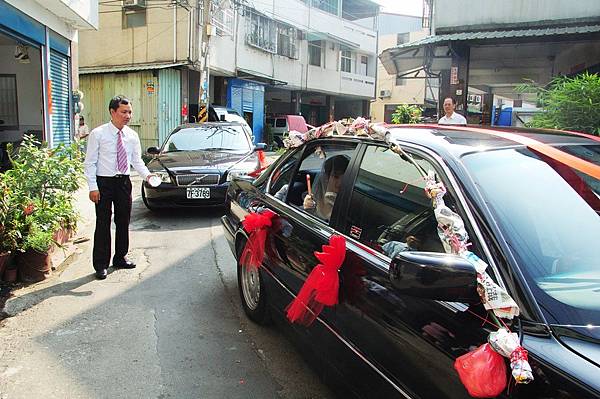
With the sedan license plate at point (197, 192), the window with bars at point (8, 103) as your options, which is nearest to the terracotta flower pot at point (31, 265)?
the sedan license plate at point (197, 192)

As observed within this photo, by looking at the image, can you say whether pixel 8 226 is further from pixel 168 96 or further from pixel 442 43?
pixel 168 96

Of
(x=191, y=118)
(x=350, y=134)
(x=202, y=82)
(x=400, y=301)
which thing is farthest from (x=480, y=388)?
(x=191, y=118)

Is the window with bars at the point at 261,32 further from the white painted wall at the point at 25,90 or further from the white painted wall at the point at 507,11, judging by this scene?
the white painted wall at the point at 507,11

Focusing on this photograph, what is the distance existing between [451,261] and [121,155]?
394cm

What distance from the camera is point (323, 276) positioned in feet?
7.86

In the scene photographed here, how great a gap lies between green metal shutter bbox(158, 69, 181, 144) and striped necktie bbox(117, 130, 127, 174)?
14635 millimetres

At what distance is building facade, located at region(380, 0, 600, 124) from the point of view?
10.2 metres

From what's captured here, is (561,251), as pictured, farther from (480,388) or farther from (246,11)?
(246,11)

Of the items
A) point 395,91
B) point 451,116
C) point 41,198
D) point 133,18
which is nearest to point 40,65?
point 41,198

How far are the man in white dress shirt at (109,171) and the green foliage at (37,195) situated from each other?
50 cm

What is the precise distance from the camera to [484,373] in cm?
149

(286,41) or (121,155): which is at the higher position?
(286,41)

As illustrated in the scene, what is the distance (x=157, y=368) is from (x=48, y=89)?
8.67m

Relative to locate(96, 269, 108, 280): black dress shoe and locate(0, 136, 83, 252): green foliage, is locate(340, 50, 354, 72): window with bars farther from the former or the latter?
locate(96, 269, 108, 280): black dress shoe
